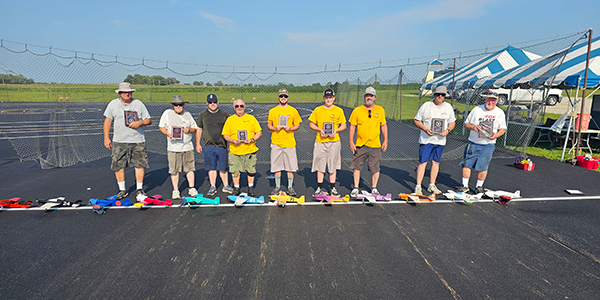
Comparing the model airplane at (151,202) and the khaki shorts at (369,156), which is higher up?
the khaki shorts at (369,156)

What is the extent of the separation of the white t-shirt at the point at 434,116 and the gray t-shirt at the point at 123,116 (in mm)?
5114

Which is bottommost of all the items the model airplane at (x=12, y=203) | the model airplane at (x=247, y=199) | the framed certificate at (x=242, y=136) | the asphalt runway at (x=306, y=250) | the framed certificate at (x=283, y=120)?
the asphalt runway at (x=306, y=250)

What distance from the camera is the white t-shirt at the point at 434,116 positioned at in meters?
5.27

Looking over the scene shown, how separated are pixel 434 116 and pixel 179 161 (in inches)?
188

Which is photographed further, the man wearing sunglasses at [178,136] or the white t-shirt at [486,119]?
the white t-shirt at [486,119]

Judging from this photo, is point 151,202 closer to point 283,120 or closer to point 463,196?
point 283,120

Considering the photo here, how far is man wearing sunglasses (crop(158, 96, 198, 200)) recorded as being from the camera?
4.99 metres

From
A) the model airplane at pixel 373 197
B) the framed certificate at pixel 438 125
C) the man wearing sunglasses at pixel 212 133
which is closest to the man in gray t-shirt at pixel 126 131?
the man wearing sunglasses at pixel 212 133

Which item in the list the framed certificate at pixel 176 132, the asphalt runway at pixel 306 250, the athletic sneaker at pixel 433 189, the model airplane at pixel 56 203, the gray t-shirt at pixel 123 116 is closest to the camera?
the asphalt runway at pixel 306 250

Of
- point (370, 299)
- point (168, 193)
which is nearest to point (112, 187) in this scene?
point (168, 193)

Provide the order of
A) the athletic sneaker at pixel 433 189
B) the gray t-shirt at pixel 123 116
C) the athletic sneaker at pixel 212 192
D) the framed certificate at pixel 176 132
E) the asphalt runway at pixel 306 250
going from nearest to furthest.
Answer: the asphalt runway at pixel 306 250 → the gray t-shirt at pixel 123 116 → the framed certificate at pixel 176 132 → the athletic sneaker at pixel 212 192 → the athletic sneaker at pixel 433 189

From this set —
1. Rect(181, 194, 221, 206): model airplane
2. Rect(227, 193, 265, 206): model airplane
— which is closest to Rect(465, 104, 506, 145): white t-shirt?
Rect(227, 193, 265, 206): model airplane

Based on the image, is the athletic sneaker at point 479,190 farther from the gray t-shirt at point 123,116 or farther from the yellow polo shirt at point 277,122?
the gray t-shirt at point 123,116

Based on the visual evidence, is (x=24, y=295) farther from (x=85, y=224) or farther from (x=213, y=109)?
(x=213, y=109)
